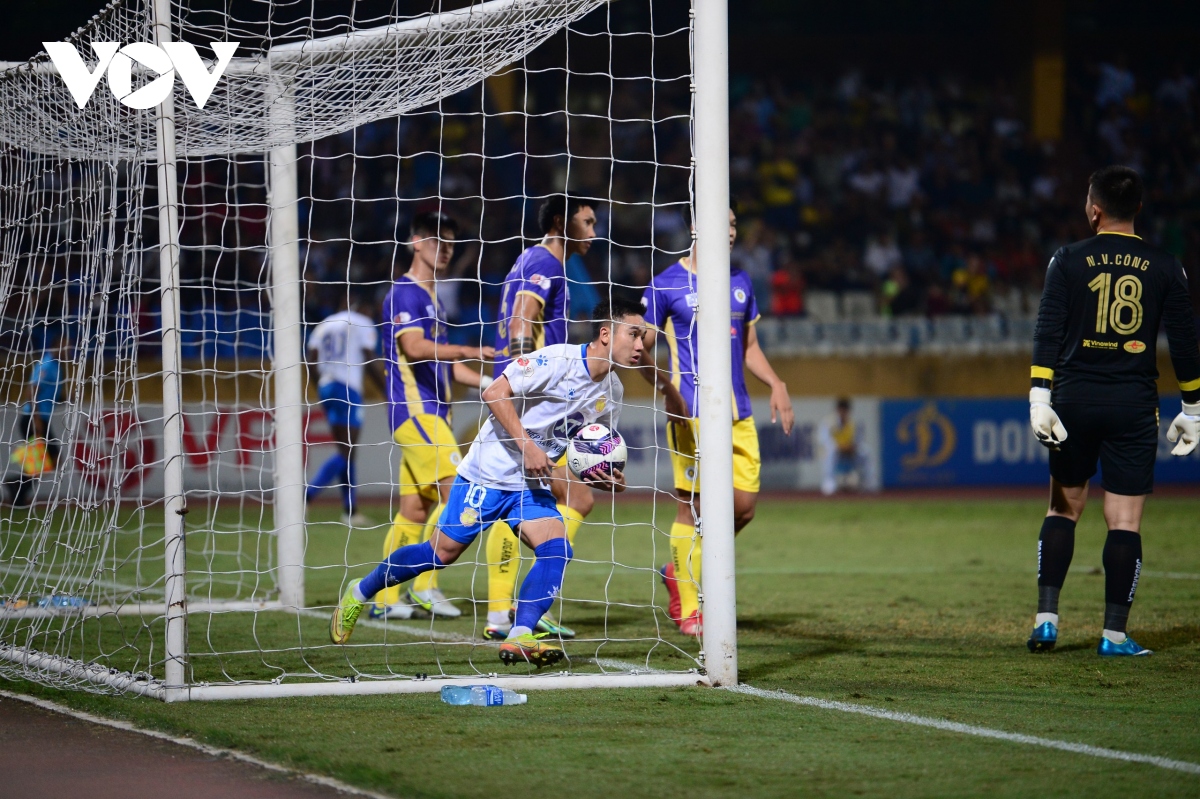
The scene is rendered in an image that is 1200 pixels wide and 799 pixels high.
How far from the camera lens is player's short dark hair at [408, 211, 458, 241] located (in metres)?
6.78

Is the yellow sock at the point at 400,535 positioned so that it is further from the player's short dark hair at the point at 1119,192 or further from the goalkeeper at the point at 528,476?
the player's short dark hair at the point at 1119,192

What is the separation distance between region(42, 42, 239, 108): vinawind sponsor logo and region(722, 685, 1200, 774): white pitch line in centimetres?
334

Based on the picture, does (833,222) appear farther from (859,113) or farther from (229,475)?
(229,475)

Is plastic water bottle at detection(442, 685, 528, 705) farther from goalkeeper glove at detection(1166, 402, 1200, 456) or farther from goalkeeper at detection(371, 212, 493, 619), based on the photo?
goalkeeper glove at detection(1166, 402, 1200, 456)

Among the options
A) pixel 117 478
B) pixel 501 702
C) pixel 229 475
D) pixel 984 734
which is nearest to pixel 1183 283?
pixel 984 734

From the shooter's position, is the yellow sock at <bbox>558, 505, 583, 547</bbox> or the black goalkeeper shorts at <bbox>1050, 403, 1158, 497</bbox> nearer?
the black goalkeeper shorts at <bbox>1050, 403, 1158, 497</bbox>

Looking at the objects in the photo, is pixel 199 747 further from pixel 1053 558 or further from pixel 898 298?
pixel 898 298

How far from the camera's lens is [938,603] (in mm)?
7500

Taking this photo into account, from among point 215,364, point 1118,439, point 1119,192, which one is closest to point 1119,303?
point 1119,192

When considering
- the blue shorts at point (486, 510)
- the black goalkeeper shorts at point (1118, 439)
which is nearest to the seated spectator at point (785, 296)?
the black goalkeeper shorts at point (1118, 439)

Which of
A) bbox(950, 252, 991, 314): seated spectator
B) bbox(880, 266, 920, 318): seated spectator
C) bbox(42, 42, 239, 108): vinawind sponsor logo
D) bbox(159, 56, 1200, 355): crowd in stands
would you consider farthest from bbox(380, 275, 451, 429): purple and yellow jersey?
bbox(950, 252, 991, 314): seated spectator

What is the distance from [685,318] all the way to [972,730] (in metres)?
2.88

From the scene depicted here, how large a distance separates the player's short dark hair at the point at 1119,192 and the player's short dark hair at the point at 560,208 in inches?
94.3

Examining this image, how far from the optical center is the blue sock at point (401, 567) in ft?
18.2
